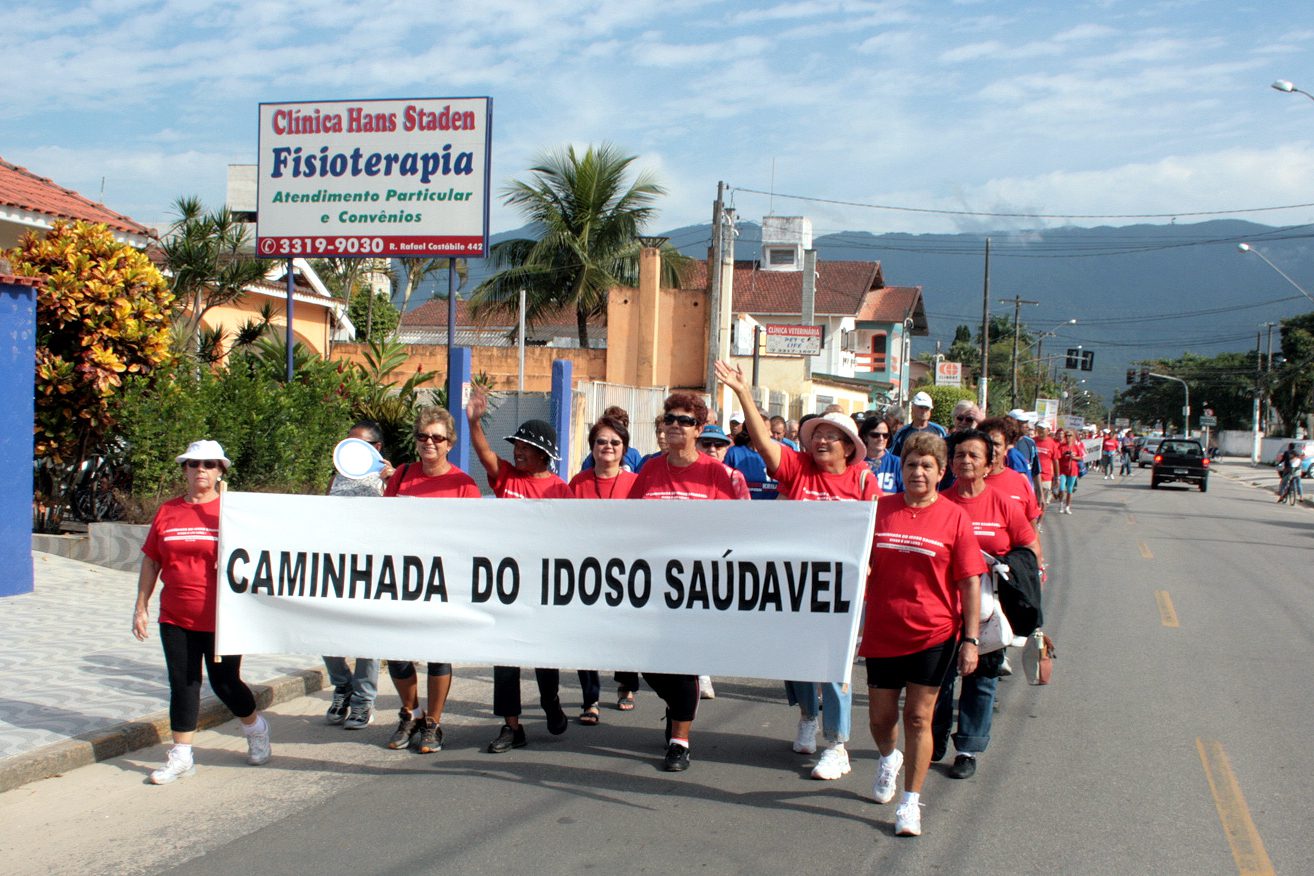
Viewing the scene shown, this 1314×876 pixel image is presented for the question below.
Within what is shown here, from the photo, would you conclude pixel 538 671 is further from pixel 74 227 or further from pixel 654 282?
pixel 654 282

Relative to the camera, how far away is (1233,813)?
224 inches

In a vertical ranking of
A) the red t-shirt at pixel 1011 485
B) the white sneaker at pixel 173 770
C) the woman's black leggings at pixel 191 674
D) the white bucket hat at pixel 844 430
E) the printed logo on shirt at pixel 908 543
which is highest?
the white bucket hat at pixel 844 430

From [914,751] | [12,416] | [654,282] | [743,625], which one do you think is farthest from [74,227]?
[654,282]

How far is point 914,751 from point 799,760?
1.36 m

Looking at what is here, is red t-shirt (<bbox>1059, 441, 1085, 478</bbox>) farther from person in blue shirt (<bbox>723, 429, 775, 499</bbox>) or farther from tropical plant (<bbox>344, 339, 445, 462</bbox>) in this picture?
person in blue shirt (<bbox>723, 429, 775, 499</bbox>)

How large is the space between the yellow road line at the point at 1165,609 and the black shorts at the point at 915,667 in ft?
22.3

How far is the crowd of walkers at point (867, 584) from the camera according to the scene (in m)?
5.36

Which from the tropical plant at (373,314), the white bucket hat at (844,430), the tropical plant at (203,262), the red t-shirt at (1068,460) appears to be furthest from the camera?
the tropical plant at (373,314)

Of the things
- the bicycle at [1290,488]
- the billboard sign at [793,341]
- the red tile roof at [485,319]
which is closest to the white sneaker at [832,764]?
the billboard sign at [793,341]

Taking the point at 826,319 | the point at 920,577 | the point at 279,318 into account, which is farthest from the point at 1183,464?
the point at 920,577

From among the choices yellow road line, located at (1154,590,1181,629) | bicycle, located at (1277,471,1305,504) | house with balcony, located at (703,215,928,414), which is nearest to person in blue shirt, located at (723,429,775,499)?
yellow road line, located at (1154,590,1181,629)

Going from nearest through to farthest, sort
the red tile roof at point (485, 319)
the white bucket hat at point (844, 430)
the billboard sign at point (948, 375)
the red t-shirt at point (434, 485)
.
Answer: the white bucket hat at point (844, 430) → the red t-shirt at point (434, 485) → the red tile roof at point (485, 319) → the billboard sign at point (948, 375)

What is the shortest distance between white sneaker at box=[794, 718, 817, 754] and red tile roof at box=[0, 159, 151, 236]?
10275 millimetres

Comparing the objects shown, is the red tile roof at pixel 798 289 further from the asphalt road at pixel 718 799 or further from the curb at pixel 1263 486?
the asphalt road at pixel 718 799
